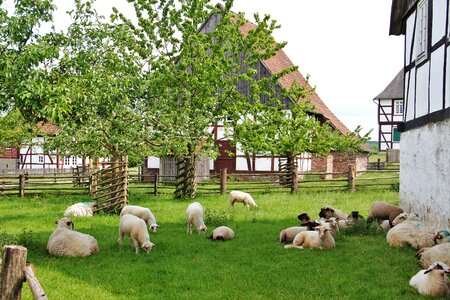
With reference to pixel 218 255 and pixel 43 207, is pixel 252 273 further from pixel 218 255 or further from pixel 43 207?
pixel 43 207

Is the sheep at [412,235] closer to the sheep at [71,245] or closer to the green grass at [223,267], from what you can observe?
the green grass at [223,267]

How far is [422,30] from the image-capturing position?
13.8 m

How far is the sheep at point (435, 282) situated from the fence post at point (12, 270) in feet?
17.5

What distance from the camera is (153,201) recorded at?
20.2m

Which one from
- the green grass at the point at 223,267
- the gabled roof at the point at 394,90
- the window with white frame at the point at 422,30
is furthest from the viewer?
the gabled roof at the point at 394,90

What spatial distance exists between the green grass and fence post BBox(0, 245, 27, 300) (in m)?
1.63

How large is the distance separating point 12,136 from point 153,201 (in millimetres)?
17133

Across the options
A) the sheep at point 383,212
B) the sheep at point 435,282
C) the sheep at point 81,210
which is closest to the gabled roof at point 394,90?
the sheep at point 383,212

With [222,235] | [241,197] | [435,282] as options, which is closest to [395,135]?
[241,197]

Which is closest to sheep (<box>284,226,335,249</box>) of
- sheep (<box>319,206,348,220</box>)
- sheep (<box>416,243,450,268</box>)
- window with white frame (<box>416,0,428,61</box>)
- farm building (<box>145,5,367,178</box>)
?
sheep (<box>416,243,450,268</box>)

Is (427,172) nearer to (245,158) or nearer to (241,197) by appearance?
(241,197)

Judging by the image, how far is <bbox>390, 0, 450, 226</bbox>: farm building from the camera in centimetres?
1115

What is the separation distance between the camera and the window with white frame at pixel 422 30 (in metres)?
13.3

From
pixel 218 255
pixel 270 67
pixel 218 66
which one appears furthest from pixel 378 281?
pixel 270 67
